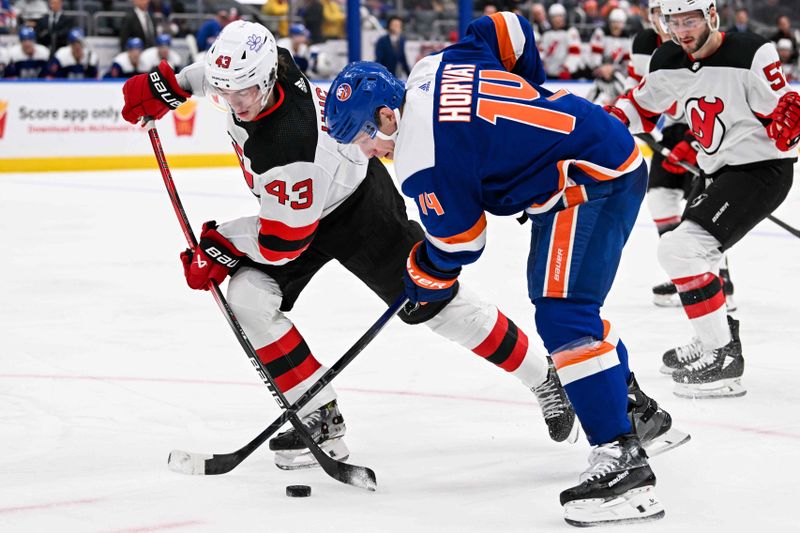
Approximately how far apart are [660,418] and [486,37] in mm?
982

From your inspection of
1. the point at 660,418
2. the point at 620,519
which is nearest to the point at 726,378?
the point at 660,418

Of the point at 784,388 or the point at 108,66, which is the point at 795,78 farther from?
the point at 784,388

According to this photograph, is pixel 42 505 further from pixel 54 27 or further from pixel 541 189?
pixel 54 27

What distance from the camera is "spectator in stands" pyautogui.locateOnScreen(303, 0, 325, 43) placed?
39.7 ft

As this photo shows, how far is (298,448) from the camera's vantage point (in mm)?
2879

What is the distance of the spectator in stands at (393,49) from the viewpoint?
11.7 metres

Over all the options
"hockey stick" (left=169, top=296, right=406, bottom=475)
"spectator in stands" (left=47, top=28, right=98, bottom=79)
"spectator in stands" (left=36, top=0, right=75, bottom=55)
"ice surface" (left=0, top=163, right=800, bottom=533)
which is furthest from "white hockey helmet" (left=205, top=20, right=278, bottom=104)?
"spectator in stands" (left=36, top=0, right=75, bottom=55)

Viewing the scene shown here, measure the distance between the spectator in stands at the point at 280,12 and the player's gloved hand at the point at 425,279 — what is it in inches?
399

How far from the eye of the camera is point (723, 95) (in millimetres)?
3570

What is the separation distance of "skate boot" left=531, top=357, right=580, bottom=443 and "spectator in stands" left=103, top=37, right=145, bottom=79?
827 cm

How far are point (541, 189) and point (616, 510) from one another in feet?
2.20

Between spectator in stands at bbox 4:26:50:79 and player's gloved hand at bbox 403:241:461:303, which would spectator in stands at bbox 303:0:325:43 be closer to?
spectator in stands at bbox 4:26:50:79

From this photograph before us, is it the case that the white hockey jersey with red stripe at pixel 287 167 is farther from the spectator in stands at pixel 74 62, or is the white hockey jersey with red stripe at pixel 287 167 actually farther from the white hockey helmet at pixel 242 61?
the spectator in stands at pixel 74 62

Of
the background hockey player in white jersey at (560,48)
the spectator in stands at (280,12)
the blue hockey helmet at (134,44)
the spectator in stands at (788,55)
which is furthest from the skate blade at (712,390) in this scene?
the spectator in stands at (788,55)
